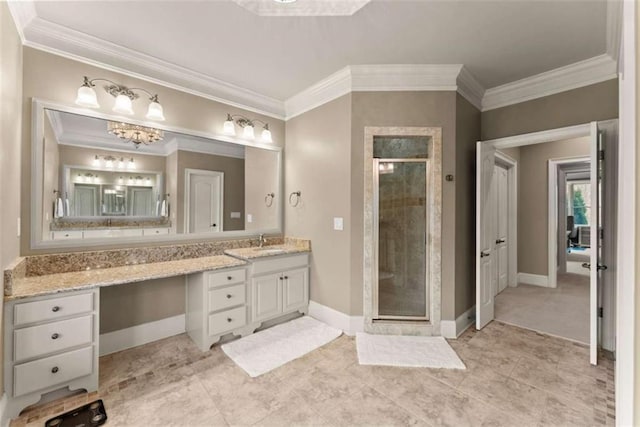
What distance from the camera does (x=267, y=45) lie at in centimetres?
242

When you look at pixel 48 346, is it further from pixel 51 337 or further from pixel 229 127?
pixel 229 127

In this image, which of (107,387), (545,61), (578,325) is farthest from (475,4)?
(107,387)

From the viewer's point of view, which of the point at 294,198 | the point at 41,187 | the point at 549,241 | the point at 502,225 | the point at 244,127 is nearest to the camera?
the point at 41,187

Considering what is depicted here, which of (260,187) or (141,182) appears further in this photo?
(260,187)

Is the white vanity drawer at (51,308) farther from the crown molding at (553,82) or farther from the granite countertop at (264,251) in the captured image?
the crown molding at (553,82)

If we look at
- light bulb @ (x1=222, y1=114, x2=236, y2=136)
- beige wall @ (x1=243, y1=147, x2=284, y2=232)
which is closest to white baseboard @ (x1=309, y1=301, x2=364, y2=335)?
beige wall @ (x1=243, y1=147, x2=284, y2=232)

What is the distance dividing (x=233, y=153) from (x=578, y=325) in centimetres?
441

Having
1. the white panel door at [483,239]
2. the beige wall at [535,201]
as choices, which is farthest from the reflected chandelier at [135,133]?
the beige wall at [535,201]

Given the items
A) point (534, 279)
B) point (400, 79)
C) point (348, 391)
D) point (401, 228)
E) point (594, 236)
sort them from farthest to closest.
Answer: point (534, 279), point (401, 228), point (400, 79), point (594, 236), point (348, 391)

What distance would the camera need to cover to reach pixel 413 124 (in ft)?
9.46

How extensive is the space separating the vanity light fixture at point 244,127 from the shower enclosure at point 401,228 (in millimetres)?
1394

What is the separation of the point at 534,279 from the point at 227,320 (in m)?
5.04

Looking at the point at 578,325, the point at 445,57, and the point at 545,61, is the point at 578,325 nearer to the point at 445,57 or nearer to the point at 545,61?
the point at 545,61

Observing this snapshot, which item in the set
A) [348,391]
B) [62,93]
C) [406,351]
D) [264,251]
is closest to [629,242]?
[348,391]
